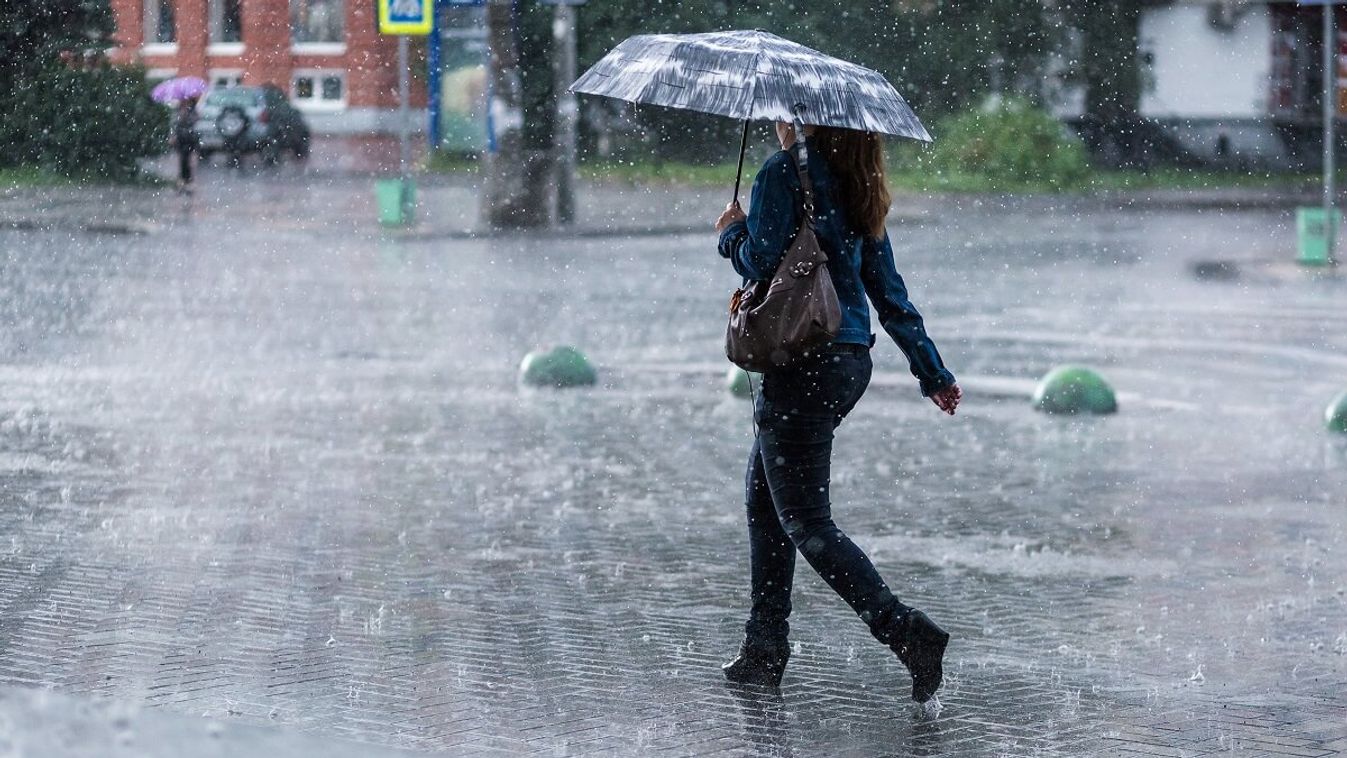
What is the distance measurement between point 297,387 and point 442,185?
25.0 meters

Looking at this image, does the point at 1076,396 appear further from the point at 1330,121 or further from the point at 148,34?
the point at 148,34

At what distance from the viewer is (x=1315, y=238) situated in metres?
23.9

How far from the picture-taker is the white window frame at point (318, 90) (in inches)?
1869

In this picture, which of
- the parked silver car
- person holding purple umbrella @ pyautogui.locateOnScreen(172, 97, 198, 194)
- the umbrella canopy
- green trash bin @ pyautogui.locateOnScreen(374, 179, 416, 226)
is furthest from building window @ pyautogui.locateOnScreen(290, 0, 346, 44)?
the umbrella canopy

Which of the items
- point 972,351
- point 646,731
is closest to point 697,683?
point 646,731

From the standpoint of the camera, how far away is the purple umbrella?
30984 mm

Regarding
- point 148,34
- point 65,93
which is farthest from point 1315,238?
point 148,34

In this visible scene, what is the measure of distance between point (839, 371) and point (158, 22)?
34.6 meters

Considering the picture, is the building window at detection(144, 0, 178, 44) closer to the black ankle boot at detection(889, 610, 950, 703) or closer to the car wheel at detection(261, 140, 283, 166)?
the car wheel at detection(261, 140, 283, 166)

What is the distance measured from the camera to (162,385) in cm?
1284

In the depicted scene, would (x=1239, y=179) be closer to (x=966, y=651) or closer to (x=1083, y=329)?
(x=1083, y=329)

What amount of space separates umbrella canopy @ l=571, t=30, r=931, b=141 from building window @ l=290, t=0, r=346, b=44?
42.6m

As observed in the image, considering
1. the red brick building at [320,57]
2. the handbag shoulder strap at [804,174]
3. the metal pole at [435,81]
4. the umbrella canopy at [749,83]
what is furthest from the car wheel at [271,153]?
the handbag shoulder strap at [804,174]

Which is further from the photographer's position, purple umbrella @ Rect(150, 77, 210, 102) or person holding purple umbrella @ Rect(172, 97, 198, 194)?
person holding purple umbrella @ Rect(172, 97, 198, 194)
